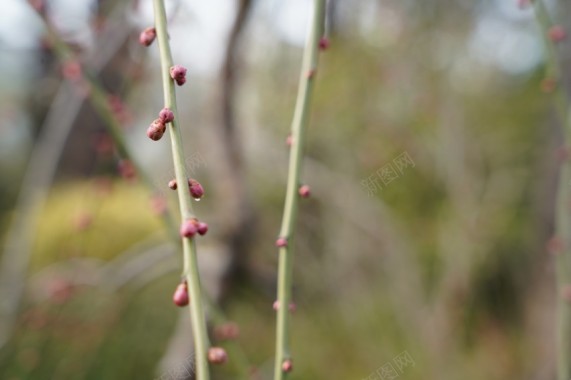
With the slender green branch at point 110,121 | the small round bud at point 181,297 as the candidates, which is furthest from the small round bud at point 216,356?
the slender green branch at point 110,121

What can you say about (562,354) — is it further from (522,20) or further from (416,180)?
(416,180)

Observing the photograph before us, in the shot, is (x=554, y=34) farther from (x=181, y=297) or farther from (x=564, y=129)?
(x=181, y=297)

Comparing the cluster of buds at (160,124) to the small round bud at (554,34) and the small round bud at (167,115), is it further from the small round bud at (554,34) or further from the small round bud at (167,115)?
the small round bud at (554,34)

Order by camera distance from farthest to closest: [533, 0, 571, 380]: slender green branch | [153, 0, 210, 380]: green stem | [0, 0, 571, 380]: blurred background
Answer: [0, 0, 571, 380]: blurred background < [533, 0, 571, 380]: slender green branch < [153, 0, 210, 380]: green stem

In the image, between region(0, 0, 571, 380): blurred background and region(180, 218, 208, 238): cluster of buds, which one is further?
region(0, 0, 571, 380): blurred background

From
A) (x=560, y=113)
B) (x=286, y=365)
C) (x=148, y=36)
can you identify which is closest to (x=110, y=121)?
(x=148, y=36)

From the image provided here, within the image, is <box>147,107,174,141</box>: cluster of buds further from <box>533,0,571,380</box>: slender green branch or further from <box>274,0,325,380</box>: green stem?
<box>533,0,571,380</box>: slender green branch

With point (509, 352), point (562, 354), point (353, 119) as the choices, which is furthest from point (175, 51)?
point (509, 352)

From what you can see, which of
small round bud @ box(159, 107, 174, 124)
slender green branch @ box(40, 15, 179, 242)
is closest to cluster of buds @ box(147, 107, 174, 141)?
small round bud @ box(159, 107, 174, 124)
